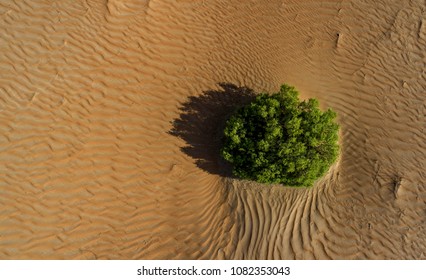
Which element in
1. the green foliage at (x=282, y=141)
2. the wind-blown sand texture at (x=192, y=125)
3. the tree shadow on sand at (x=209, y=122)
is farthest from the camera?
the tree shadow on sand at (x=209, y=122)

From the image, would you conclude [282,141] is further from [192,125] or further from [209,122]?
[192,125]

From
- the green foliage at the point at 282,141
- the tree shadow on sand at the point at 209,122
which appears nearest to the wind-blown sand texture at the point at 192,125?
the tree shadow on sand at the point at 209,122

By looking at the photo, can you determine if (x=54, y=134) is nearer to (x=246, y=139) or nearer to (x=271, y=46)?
(x=246, y=139)

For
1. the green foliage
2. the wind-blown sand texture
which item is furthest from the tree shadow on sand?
the green foliage

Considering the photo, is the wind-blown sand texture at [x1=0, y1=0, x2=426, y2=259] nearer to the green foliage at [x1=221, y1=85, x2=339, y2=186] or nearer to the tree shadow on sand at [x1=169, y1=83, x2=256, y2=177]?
the tree shadow on sand at [x1=169, y1=83, x2=256, y2=177]

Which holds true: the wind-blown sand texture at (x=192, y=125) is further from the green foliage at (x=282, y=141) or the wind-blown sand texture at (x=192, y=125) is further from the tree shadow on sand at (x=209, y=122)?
the green foliage at (x=282, y=141)

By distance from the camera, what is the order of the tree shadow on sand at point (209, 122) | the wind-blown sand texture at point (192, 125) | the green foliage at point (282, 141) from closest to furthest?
the green foliage at point (282, 141) → the wind-blown sand texture at point (192, 125) → the tree shadow on sand at point (209, 122)
